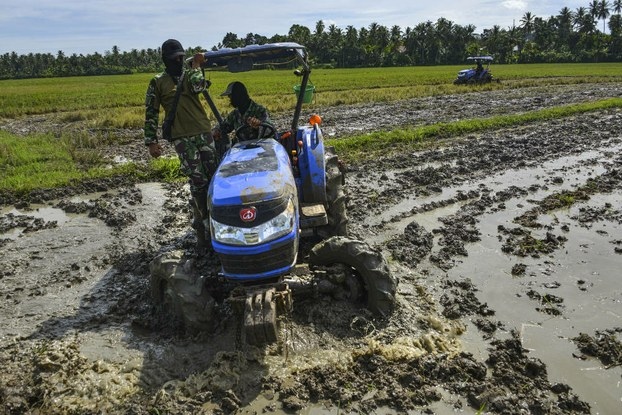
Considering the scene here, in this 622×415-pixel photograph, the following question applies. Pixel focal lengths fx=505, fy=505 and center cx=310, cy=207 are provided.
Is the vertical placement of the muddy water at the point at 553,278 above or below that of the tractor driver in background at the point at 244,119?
Answer: below

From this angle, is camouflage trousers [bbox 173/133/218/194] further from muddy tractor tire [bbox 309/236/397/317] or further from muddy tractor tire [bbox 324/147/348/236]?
muddy tractor tire [bbox 309/236/397/317]

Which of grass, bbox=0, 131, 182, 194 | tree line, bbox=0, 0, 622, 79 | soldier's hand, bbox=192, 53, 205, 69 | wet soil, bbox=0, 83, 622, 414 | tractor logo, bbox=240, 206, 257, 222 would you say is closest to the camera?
wet soil, bbox=0, 83, 622, 414

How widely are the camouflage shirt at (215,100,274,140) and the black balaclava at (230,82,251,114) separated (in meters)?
0.05

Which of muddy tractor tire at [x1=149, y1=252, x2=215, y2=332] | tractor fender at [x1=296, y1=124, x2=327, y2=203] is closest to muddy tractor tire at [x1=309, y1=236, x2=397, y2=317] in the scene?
muddy tractor tire at [x1=149, y1=252, x2=215, y2=332]

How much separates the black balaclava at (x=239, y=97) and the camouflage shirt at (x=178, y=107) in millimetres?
377

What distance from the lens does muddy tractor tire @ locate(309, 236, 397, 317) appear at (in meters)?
4.27

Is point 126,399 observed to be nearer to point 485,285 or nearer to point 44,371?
point 44,371

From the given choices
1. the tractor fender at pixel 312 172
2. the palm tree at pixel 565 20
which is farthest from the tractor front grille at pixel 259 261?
the palm tree at pixel 565 20

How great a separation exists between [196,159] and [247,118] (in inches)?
28.2

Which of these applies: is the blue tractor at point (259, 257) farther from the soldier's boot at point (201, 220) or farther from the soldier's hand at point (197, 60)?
the soldier's boot at point (201, 220)

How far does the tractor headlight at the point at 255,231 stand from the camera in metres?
3.84

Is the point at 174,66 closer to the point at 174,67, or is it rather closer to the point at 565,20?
the point at 174,67

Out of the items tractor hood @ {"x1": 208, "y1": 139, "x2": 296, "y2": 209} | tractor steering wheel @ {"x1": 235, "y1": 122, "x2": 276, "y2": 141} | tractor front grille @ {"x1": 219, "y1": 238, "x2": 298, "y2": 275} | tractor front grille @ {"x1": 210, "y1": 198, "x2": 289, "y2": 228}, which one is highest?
tractor steering wheel @ {"x1": 235, "y1": 122, "x2": 276, "y2": 141}

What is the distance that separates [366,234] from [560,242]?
2372mm
